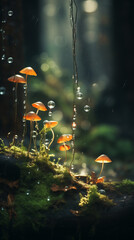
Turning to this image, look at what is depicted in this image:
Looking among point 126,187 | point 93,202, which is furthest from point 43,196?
point 126,187

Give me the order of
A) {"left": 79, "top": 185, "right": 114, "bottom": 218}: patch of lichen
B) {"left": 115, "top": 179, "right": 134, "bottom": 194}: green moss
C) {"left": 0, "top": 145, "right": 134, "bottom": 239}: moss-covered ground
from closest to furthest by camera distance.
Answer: {"left": 0, "top": 145, "right": 134, "bottom": 239}: moss-covered ground < {"left": 79, "top": 185, "right": 114, "bottom": 218}: patch of lichen < {"left": 115, "top": 179, "right": 134, "bottom": 194}: green moss

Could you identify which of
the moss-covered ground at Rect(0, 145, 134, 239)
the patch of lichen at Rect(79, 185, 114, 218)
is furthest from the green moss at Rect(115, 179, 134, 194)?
the patch of lichen at Rect(79, 185, 114, 218)

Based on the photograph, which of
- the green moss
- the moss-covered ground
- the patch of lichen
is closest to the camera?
the moss-covered ground

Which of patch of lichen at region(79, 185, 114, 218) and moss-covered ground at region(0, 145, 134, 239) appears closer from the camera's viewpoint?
moss-covered ground at region(0, 145, 134, 239)

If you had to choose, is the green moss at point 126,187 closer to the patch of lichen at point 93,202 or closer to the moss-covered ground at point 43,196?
the moss-covered ground at point 43,196

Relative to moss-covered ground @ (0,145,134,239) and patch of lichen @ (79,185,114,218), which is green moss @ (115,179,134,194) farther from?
patch of lichen @ (79,185,114,218)

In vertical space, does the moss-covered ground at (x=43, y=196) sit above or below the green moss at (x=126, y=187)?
above

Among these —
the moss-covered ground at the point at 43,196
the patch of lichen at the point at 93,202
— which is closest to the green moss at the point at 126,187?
the moss-covered ground at the point at 43,196

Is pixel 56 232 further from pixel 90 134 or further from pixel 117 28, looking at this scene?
pixel 117 28
